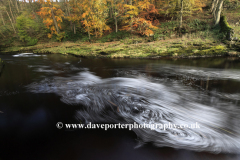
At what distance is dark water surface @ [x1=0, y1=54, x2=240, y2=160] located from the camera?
125 inches

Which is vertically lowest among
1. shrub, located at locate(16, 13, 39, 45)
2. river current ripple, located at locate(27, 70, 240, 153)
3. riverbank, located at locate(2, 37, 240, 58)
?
river current ripple, located at locate(27, 70, 240, 153)

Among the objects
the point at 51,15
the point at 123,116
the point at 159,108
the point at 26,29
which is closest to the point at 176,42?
the point at 159,108

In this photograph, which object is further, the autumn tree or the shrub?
the shrub

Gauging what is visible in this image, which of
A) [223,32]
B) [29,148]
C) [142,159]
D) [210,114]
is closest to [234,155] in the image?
[210,114]

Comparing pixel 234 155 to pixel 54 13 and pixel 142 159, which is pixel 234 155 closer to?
pixel 142 159

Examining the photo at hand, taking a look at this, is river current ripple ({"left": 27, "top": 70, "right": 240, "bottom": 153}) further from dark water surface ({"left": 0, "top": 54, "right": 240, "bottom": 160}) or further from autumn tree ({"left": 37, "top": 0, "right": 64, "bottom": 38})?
autumn tree ({"left": 37, "top": 0, "right": 64, "bottom": 38})

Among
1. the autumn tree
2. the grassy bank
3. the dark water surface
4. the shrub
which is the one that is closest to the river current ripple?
the dark water surface

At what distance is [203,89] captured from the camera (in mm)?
6293

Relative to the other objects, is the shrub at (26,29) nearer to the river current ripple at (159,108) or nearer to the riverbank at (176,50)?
the riverbank at (176,50)

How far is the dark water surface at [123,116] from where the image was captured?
3164 mm

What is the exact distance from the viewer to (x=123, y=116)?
4.52 metres

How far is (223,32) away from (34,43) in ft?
105

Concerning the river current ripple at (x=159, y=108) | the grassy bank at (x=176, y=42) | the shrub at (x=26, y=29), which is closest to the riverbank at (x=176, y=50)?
the grassy bank at (x=176, y=42)

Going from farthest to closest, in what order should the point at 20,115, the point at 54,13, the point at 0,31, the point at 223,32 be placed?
the point at 0,31
the point at 54,13
the point at 223,32
the point at 20,115
